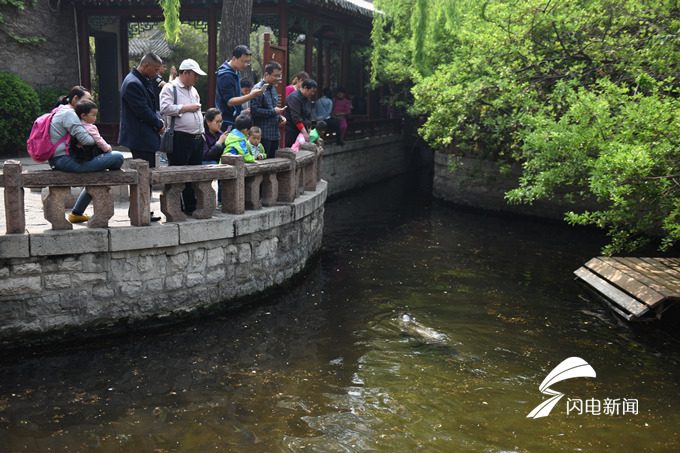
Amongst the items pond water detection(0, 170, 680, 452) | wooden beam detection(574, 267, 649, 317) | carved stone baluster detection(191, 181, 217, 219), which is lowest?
pond water detection(0, 170, 680, 452)

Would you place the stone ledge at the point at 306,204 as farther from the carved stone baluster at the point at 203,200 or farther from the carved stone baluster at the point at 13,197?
the carved stone baluster at the point at 13,197

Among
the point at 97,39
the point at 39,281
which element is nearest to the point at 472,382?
the point at 39,281

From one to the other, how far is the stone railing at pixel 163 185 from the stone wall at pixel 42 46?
8.55 meters

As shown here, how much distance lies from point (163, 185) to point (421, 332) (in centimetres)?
A: 317

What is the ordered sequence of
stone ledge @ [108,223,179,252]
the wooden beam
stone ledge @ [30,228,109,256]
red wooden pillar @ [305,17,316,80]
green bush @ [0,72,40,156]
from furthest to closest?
red wooden pillar @ [305,17,316,80], green bush @ [0,72,40,156], the wooden beam, stone ledge @ [108,223,179,252], stone ledge @ [30,228,109,256]

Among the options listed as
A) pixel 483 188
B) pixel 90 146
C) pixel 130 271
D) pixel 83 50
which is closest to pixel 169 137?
pixel 90 146

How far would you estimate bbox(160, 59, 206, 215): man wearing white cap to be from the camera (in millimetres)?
7027

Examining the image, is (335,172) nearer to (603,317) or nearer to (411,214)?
(411,214)

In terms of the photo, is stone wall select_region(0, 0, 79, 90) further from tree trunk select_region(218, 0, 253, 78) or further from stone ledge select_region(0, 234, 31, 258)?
stone ledge select_region(0, 234, 31, 258)

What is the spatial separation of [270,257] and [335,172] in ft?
27.0

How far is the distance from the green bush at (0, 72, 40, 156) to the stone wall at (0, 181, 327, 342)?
6872 mm

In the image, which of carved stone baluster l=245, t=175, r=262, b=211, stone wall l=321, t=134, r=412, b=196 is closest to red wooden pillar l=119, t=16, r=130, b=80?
stone wall l=321, t=134, r=412, b=196

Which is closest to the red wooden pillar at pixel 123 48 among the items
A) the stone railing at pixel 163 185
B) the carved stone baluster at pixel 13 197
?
the stone railing at pixel 163 185

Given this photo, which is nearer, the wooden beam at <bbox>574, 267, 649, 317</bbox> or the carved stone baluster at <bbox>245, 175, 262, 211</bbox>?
the wooden beam at <bbox>574, 267, 649, 317</bbox>
